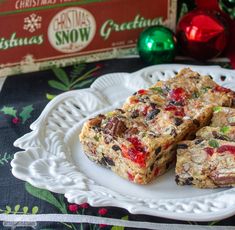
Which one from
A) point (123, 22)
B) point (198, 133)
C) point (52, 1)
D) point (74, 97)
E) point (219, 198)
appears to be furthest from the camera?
point (123, 22)

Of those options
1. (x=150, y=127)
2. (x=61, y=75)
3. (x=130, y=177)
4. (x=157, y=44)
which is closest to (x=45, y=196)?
(x=130, y=177)

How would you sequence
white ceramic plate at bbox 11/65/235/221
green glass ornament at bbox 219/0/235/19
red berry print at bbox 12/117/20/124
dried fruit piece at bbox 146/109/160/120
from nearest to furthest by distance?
1. white ceramic plate at bbox 11/65/235/221
2. dried fruit piece at bbox 146/109/160/120
3. red berry print at bbox 12/117/20/124
4. green glass ornament at bbox 219/0/235/19

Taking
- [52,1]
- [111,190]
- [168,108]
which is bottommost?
[111,190]

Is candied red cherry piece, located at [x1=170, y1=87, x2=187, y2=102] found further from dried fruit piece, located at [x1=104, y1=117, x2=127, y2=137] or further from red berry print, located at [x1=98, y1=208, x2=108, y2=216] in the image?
red berry print, located at [x1=98, y1=208, x2=108, y2=216]

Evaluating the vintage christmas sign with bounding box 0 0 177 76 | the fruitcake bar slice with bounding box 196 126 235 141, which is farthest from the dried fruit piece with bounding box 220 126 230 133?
the vintage christmas sign with bounding box 0 0 177 76

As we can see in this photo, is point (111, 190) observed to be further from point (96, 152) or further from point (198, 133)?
point (198, 133)

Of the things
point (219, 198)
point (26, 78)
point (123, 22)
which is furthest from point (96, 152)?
point (123, 22)

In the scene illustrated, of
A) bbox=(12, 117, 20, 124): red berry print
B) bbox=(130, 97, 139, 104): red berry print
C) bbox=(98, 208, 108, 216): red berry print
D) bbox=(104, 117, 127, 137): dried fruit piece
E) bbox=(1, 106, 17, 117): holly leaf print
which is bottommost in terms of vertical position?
bbox=(98, 208, 108, 216): red berry print
